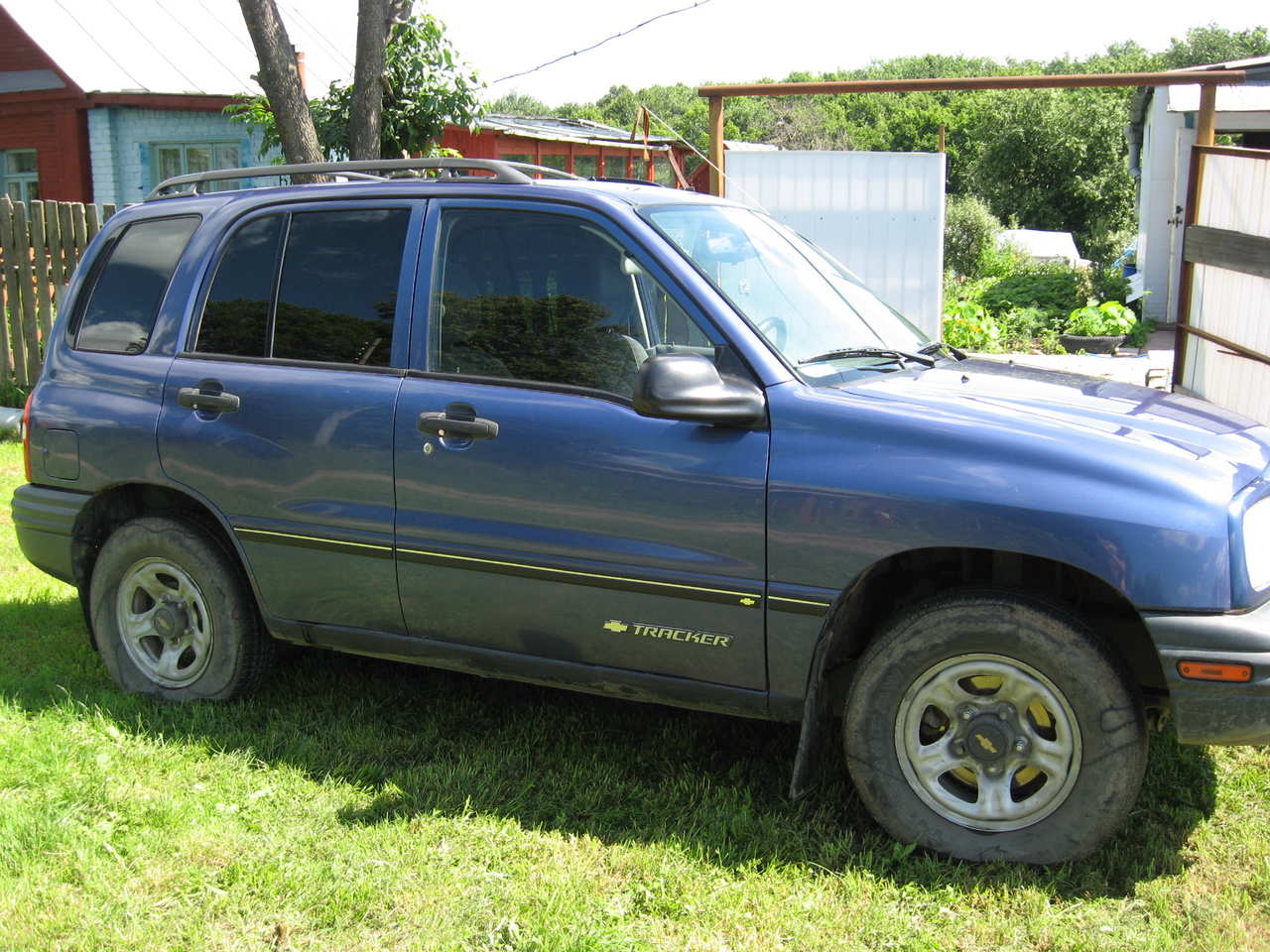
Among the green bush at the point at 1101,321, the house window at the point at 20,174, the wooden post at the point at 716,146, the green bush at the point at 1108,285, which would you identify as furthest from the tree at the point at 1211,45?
the wooden post at the point at 716,146

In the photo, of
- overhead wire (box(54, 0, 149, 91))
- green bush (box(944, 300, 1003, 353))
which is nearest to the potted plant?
green bush (box(944, 300, 1003, 353))

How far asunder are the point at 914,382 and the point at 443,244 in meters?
1.64

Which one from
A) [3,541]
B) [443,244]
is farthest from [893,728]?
[3,541]

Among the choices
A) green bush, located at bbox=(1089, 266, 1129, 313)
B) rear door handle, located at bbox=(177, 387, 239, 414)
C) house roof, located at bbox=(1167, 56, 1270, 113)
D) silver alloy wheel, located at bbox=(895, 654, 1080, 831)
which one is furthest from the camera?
green bush, located at bbox=(1089, 266, 1129, 313)

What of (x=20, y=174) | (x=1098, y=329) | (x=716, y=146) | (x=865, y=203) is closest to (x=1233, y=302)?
(x=865, y=203)

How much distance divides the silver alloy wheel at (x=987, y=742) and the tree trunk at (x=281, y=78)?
309 inches

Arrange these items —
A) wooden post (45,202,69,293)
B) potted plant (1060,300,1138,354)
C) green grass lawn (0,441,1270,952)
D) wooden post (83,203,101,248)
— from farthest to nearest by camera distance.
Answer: potted plant (1060,300,1138,354) < wooden post (83,203,101,248) < wooden post (45,202,69,293) < green grass lawn (0,441,1270,952)

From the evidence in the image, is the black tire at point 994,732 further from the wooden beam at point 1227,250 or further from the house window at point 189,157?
the house window at point 189,157

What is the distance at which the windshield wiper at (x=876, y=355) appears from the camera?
12.4 ft

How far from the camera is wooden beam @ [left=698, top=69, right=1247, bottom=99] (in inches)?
306

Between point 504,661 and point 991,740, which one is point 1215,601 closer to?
point 991,740

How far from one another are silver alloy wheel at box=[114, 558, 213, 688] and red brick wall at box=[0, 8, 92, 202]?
15.1 m

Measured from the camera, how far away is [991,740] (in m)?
3.31

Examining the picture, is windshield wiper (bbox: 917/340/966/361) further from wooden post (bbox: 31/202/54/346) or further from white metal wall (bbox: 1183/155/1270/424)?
wooden post (bbox: 31/202/54/346)
